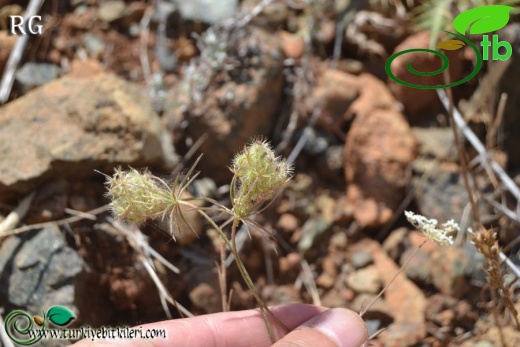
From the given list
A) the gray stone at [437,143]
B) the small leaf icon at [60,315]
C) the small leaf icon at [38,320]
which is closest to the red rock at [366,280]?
the gray stone at [437,143]

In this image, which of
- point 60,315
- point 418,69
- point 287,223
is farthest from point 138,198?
point 418,69

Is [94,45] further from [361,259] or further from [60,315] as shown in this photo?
[361,259]

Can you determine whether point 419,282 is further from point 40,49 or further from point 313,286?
point 40,49

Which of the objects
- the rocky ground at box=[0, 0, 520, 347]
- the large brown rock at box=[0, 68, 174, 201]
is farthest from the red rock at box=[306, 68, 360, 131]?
the large brown rock at box=[0, 68, 174, 201]

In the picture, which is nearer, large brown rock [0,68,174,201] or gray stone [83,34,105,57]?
large brown rock [0,68,174,201]

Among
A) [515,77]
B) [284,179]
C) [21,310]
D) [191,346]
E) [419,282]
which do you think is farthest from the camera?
[515,77]

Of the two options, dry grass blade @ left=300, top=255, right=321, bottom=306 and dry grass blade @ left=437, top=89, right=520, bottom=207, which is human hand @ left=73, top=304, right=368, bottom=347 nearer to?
dry grass blade @ left=300, top=255, right=321, bottom=306

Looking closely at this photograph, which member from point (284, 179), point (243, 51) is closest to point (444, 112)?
point (243, 51)
